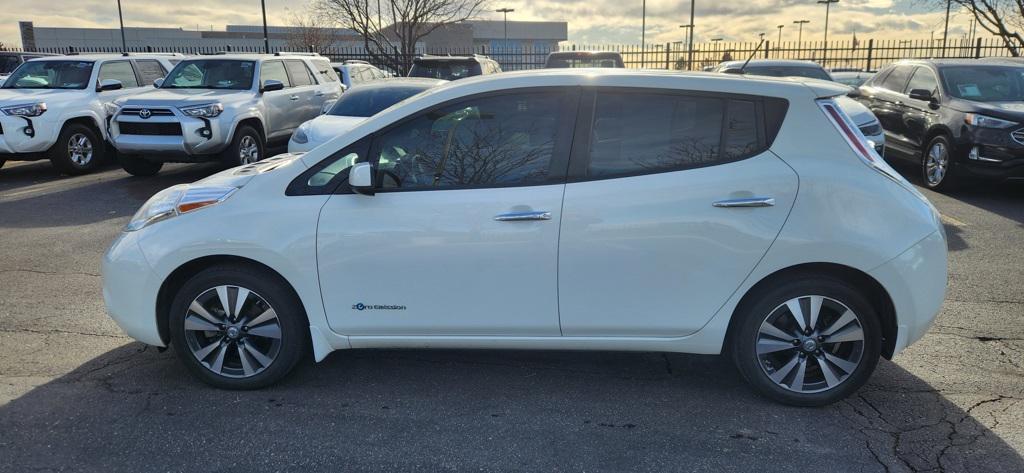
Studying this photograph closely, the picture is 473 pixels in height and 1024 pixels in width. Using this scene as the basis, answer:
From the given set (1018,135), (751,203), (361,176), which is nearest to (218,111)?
(361,176)

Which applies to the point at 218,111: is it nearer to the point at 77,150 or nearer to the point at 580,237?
the point at 77,150

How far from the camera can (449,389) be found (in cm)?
416

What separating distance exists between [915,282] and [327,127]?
8198 millimetres

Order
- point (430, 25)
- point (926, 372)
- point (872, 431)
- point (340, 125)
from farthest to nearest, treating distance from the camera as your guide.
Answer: point (430, 25), point (340, 125), point (926, 372), point (872, 431)

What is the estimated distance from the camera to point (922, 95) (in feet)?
33.9

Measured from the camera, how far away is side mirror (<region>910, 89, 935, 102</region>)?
10.3 metres

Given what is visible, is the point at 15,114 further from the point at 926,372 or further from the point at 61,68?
the point at 926,372

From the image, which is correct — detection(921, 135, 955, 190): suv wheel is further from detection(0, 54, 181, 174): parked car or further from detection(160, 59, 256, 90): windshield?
detection(0, 54, 181, 174): parked car

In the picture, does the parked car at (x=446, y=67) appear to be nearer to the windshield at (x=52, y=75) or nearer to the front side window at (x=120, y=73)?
the front side window at (x=120, y=73)

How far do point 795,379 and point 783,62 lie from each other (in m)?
10.5

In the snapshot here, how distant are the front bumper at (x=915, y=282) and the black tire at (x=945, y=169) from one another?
6990 mm

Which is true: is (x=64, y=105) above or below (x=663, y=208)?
above

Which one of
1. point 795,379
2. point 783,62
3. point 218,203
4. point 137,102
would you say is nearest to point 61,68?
point 137,102

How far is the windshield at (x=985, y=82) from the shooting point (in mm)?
10062
